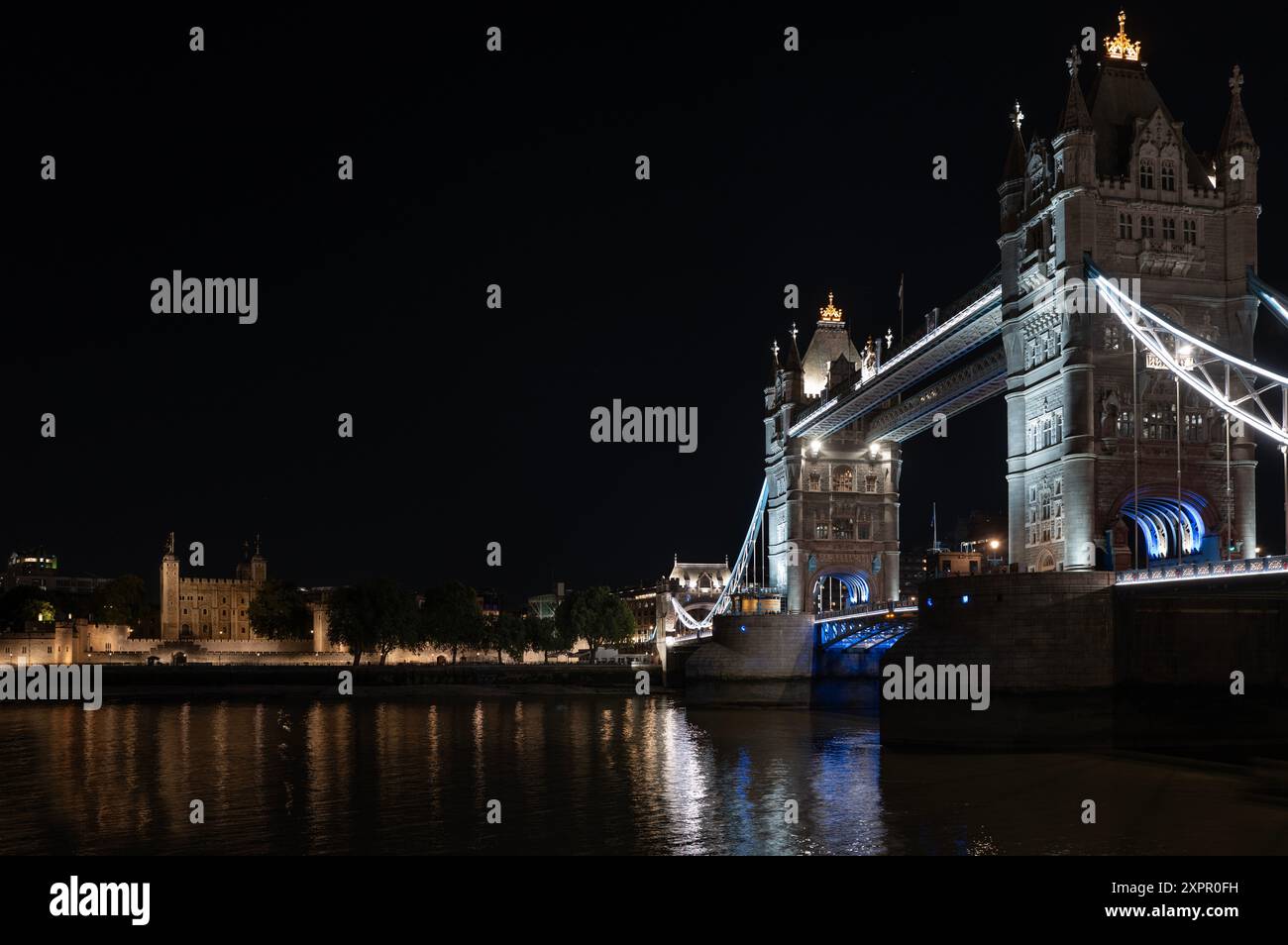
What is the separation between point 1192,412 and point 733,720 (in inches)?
954

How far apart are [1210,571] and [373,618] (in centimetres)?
7579

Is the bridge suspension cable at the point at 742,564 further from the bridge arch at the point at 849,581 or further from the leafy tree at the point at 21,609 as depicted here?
the leafy tree at the point at 21,609

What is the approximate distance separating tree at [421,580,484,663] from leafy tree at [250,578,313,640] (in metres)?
17.2

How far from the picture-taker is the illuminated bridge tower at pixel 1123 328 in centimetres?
4400

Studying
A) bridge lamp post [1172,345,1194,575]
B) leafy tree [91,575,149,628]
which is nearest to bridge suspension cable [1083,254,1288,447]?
bridge lamp post [1172,345,1194,575]

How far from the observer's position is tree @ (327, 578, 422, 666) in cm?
10119

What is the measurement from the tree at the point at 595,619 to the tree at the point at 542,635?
994 millimetres

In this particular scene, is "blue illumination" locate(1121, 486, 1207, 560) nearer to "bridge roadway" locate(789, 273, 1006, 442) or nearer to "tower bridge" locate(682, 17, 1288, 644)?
"tower bridge" locate(682, 17, 1288, 644)

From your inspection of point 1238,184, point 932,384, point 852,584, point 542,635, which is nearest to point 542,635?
point 542,635

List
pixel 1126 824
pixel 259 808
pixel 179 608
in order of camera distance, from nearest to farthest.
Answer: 1. pixel 1126 824
2. pixel 259 808
3. pixel 179 608
